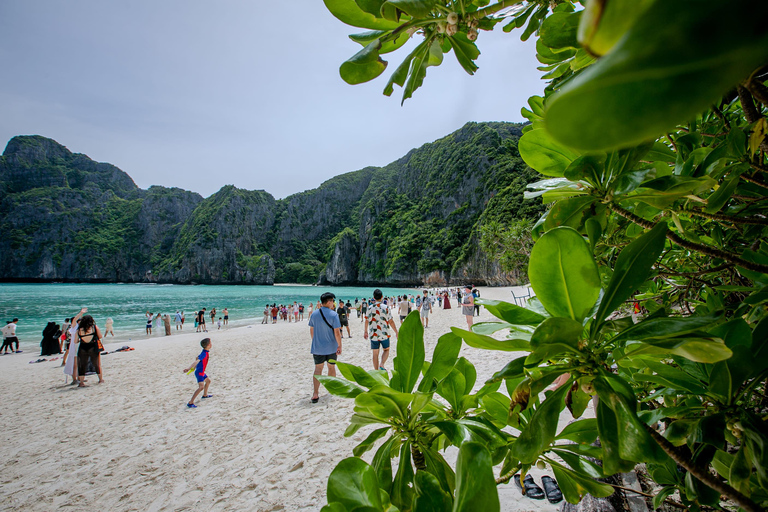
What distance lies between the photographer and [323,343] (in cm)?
527

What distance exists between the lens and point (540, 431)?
2.16 feet

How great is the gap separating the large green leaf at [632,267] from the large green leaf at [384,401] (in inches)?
16.2

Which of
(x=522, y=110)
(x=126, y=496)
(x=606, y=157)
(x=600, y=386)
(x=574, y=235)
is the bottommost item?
(x=126, y=496)

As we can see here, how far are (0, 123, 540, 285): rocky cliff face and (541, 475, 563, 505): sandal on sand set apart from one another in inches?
2055

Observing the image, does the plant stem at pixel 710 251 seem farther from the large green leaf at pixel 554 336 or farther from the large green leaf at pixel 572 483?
the large green leaf at pixel 572 483

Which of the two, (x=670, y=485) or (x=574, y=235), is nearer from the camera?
(x=574, y=235)

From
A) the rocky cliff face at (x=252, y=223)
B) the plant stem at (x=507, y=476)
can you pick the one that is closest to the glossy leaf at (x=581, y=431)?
the plant stem at (x=507, y=476)

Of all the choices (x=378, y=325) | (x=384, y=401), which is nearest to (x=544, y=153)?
(x=384, y=401)

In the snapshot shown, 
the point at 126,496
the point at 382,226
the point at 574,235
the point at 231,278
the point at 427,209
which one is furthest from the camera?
the point at 231,278

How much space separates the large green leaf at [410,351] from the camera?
878 mm

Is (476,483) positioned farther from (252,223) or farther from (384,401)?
(252,223)

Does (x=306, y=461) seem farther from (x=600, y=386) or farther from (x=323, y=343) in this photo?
(x=600, y=386)

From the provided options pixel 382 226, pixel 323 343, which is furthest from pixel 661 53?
pixel 382 226

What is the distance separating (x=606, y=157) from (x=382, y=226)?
78567 mm
